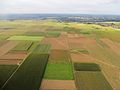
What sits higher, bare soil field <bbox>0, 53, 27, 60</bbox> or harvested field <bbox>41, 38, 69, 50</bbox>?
bare soil field <bbox>0, 53, 27, 60</bbox>

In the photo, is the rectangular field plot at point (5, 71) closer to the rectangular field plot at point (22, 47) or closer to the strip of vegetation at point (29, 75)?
the strip of vegetation at point (29, 75)

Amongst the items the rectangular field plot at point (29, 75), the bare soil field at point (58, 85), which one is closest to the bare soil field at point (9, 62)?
the rectangular field plot at point (29, 75)

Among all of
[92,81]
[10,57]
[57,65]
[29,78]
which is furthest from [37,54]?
[92,81]

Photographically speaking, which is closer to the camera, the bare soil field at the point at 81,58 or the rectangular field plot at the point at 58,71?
the rectangular field plot at the point at 58,71

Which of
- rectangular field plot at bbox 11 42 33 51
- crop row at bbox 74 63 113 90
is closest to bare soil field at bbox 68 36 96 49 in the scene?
rectangular field plot at bbox 11 42 33 51

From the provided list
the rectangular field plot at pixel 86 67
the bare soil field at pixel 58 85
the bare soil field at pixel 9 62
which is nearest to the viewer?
the bare soil field at pixel 58 85

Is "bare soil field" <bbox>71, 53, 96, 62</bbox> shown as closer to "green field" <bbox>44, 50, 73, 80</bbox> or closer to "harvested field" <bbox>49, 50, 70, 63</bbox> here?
"green field" <bbox>44, 50, 73, 80</bbox>

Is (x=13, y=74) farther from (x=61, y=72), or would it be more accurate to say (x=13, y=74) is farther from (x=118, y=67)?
(x=118, y=67)
